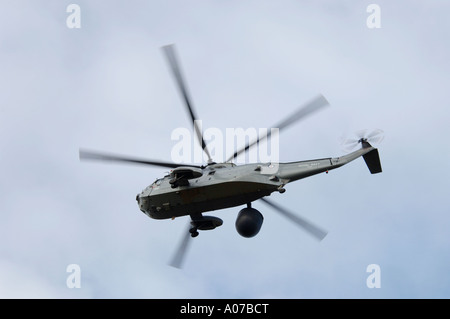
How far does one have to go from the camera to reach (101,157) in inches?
1393

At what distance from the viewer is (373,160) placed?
34.9 metres

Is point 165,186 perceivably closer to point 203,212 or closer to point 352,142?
point 203,212

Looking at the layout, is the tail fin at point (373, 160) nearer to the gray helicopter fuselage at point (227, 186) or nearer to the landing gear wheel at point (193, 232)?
the gray helicopter fuselage at point (227, 186)

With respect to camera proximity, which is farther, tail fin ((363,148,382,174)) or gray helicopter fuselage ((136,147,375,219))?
tail fin ((363,148,382,174))

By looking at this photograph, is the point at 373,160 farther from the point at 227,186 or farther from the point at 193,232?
the point at 193,232

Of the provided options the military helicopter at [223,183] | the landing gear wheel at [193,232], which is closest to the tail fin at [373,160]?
the military helicopter at [223,183]

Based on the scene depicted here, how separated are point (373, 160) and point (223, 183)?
274 inches

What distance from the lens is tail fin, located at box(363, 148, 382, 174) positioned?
114 feet

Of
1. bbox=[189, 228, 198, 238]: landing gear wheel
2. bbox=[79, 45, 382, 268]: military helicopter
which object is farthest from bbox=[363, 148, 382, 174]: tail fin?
bbox=[189, 228, 198, 238]: landing gear wheel

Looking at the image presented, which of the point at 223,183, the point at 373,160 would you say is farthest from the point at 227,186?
the point at 373,160

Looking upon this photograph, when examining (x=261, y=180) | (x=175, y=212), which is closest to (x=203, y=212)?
(x=175, y=212)

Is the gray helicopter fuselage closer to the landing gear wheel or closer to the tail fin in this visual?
the tail fin

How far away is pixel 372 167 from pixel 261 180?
5388mm

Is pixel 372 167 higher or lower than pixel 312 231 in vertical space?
higher
